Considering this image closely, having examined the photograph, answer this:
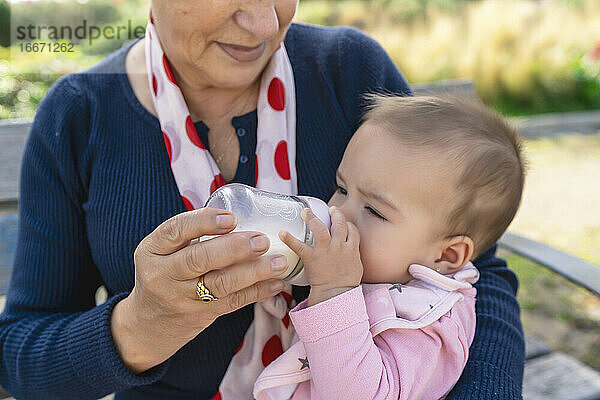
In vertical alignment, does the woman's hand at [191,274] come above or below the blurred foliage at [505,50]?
above

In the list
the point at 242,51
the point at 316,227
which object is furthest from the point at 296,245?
the point at 242,51

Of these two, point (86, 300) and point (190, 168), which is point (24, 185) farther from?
point (190, 168)

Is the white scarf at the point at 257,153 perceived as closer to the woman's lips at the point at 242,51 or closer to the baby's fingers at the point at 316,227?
the woman's lips at the point at 242,51

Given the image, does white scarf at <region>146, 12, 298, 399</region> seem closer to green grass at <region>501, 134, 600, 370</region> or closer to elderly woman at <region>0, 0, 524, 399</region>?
elderly woman at <region>0, 0, 524, 399</region>

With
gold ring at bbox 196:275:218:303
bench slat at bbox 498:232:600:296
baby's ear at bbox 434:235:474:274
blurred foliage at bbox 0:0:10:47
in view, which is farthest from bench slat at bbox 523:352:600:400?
blurred foliage at bbox 0:0:10:47

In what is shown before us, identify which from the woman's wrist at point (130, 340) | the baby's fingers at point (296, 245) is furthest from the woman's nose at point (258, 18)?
the woman's wrist at point (130, 340)

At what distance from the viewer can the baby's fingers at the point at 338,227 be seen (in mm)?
1278

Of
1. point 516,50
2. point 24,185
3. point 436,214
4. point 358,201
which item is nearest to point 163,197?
point 24,185

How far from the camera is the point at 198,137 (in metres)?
1.64

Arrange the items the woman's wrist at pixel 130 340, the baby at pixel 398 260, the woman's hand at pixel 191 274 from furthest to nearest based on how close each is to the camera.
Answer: the woman's wrist at pixel 130 340, the baby at pixel 398 260, the woman's hand at pixel 191 274

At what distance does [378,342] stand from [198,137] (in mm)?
698

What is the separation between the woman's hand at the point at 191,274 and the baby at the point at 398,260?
146mm

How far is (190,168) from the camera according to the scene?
160cm

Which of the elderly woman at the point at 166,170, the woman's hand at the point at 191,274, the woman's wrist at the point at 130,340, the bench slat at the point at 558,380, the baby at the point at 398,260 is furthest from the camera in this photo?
the bench slat at the point at 558,380
